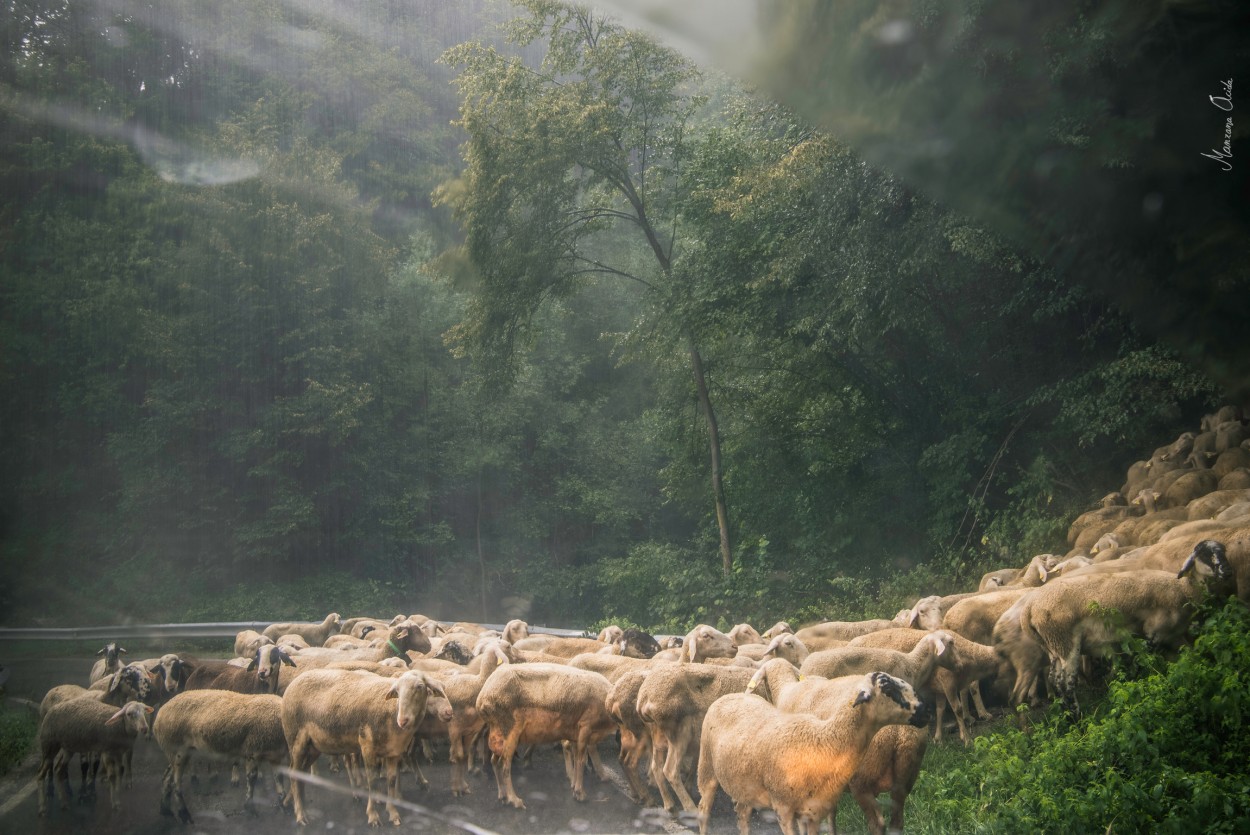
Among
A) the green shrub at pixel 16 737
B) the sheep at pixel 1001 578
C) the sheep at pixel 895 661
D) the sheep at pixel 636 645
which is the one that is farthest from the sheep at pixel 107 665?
the sheep at pixel 1001 578

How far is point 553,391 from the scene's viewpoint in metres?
29.8

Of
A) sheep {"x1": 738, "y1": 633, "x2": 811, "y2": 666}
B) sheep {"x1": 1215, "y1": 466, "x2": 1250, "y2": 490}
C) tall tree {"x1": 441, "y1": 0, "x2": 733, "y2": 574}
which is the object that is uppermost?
tall tree {"x1": 441, "y1": 0, "x2": 733, "y2": 574}

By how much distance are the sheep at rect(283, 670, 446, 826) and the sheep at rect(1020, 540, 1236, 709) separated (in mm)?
5300

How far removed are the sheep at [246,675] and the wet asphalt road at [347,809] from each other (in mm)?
1408

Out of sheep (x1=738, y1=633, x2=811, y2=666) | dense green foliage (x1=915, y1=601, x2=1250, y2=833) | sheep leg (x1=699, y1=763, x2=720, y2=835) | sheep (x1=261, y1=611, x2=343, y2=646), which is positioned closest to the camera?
dense green foliage (x1=915, y1=601, x2=1250, y2=833)

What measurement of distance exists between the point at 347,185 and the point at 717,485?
15.1 meters

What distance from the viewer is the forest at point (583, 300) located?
10.1 meters

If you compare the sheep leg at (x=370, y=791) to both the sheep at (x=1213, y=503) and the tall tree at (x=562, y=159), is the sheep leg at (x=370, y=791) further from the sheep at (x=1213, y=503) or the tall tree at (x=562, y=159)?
the tall tree at (x=562, y=159)

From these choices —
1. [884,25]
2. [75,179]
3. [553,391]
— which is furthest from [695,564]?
[75,179]

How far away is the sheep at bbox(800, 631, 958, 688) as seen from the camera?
319 inches

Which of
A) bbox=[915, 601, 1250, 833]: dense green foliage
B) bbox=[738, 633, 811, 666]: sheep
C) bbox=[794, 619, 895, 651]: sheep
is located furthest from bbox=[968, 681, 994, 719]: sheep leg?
bbox=[915, 601, 1250, 833]: dense green foliage

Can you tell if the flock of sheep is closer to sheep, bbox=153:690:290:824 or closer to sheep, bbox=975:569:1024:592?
sheep, bbox=153:690:290:824

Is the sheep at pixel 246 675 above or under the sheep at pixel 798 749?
above

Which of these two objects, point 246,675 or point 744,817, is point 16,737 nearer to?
→ point 246,675
